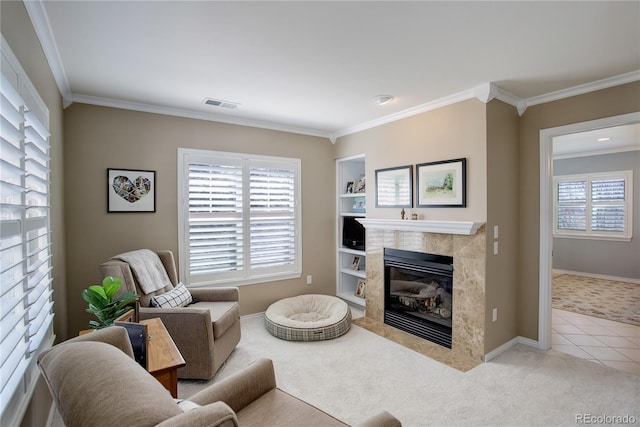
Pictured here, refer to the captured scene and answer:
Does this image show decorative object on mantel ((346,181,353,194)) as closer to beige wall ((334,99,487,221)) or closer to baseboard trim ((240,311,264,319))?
beige wall ((334,99,487,221))

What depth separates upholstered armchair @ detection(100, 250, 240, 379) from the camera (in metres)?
2.62

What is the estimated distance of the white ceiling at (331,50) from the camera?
1.81 m

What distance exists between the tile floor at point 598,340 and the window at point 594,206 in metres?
3.13

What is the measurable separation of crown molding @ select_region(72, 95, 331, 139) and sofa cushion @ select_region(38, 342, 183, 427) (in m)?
2.99

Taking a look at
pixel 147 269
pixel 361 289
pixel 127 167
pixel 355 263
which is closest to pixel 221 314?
pixel 147 269

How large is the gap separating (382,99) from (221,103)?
1.68m

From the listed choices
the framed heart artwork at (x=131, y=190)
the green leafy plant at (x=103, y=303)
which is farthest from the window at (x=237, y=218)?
the green leafy plant at (x=103, y=303)

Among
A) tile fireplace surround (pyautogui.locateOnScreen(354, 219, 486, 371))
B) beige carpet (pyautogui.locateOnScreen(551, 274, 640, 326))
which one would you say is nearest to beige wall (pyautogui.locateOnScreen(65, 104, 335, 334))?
tile fireplace surround (pyautogui.locateOnScreen(354, 219, 486, 371))

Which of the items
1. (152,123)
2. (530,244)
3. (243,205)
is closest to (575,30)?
(530,244)

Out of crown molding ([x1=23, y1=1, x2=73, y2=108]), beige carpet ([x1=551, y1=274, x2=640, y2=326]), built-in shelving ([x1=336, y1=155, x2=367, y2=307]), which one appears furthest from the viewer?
built-in shelving ([x1=336, y1=155, x2=367, y2=307])

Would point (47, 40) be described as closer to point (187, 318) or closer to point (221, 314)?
point (187, 318)

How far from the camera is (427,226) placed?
331 centimetres

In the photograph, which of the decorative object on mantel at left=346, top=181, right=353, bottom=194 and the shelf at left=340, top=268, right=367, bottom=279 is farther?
the decorative object on mantel at left=346, top=181, right=353, bottom=194

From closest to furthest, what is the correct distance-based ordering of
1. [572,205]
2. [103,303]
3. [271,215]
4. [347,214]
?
[103,303], [271,215], [347,214], [572,205]
